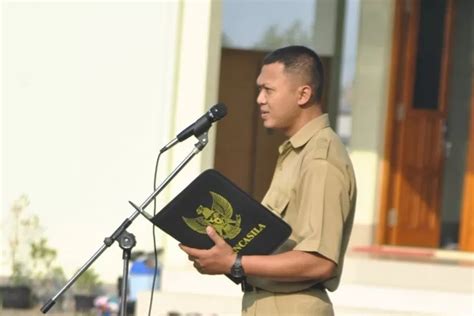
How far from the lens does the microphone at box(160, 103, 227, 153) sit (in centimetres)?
389

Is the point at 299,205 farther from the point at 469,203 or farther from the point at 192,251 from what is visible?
the point at 469,203

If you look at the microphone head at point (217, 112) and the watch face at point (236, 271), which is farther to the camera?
the microphone head at point (217, 112)

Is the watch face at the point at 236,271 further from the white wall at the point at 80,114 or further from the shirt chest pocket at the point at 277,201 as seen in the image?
the white wall at the point at 80,114

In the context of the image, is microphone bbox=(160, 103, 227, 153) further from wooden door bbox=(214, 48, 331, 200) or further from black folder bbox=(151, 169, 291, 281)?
wooden door bbox=(214, 48, 331, 200)

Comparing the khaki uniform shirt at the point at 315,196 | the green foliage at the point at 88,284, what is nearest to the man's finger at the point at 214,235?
the khaki uniform shirt at the point at 315,196

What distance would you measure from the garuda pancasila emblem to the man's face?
33 centimetres

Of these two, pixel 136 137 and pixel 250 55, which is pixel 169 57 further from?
pixel 250 55

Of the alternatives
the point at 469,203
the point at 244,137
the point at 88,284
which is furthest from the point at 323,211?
the point at 244,137

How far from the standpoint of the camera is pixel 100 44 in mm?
10938

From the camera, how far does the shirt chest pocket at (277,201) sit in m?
3.78

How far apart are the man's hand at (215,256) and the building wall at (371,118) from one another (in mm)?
7004

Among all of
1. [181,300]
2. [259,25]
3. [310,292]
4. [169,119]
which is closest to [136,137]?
[169,119]

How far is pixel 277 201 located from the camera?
3812mm

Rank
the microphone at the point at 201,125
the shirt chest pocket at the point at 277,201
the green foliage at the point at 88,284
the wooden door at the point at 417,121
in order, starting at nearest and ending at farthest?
the shirt chest pocket at the point at 277,201
the microphone at the point at 201,125
the green foliage at the point at 88,284
the wooden door at the point at 417,121
